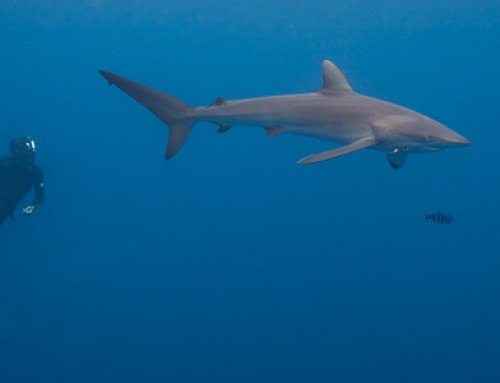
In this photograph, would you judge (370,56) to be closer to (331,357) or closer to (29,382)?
(331,357)

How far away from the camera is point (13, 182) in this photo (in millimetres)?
10133

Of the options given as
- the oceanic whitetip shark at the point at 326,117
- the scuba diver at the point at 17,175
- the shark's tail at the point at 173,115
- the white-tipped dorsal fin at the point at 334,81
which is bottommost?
the scuba diver at the point at 17,175

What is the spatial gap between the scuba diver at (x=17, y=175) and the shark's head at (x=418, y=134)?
24.6 ft

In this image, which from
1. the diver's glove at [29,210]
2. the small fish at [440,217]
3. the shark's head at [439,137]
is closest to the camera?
the shark's head at [439,137]

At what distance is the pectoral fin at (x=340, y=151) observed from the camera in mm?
4840

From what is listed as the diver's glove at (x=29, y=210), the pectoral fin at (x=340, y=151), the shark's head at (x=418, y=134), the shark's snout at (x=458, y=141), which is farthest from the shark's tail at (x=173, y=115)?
the diver's glove at (x=29, y=210)

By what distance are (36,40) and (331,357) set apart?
128 ft

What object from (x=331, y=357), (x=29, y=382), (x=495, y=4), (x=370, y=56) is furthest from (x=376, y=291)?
(x=370, y=56)

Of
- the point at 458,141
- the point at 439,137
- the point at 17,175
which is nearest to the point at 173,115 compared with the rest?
the point at 439,137

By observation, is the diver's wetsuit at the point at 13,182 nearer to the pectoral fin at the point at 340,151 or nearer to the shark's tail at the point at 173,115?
the shark's tail at the point at 173,115

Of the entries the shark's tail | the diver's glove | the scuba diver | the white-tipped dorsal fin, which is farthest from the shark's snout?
the scuba diver

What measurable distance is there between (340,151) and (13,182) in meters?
7.67

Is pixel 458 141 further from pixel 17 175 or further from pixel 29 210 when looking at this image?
pixel 17 175

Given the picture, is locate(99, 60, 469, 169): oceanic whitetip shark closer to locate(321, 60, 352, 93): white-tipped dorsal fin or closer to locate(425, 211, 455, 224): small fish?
locate(321, 60, 352, 93): white-tipped dorsal fin
